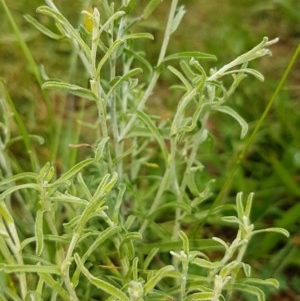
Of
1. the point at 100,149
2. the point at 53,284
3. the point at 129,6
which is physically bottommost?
the point at 53,284

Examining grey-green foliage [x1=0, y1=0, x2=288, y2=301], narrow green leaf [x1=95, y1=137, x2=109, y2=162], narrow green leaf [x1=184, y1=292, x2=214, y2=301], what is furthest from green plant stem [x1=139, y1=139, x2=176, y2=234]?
narrow green leaf [x1=184, y1=292, x2=214, y2=301]

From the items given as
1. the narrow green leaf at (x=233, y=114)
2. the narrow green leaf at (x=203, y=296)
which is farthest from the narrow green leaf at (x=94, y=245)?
the narrow green leaf at (x=233, y=114)

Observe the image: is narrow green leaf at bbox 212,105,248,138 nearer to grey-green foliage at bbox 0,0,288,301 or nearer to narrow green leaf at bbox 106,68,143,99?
grey-green foliage at bbox 0,0,288,301

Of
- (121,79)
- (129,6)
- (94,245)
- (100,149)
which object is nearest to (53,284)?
(94,245)

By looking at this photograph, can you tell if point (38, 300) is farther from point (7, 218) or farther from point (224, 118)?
point (224, 118)

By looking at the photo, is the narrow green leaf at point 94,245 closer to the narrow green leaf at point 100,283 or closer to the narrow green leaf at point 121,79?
the narrow green leaf at point 100,283

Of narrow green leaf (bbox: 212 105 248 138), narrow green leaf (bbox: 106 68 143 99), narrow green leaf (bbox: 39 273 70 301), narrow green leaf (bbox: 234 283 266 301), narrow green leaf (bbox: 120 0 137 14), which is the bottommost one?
narrow green leaf (bbox: 234 283 266 301)

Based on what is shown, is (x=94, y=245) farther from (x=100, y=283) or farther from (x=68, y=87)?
(x=68, y=87)

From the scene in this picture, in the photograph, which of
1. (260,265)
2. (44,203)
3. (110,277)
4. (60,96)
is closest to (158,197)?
(110,277)

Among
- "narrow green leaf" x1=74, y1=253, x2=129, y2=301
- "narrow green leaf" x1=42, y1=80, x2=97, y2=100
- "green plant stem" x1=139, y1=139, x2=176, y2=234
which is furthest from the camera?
"green plant stem" x1=139, y1=139, x2=176, y2=234
